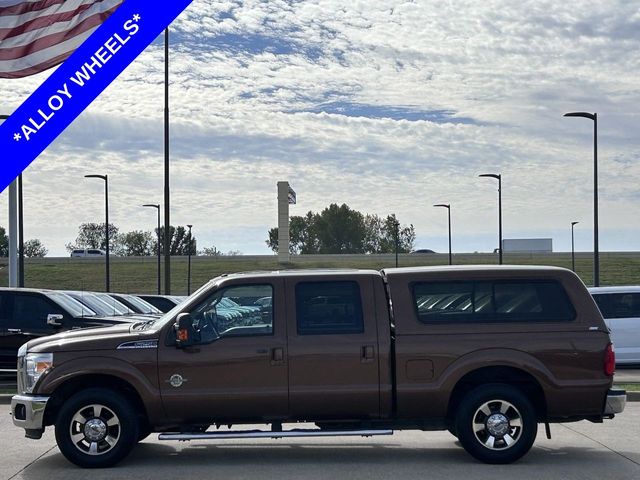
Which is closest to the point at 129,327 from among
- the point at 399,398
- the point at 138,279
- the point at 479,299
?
the point at 399,398

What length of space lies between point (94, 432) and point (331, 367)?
2.40m

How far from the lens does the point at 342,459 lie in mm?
9039

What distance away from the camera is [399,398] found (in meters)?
8.62

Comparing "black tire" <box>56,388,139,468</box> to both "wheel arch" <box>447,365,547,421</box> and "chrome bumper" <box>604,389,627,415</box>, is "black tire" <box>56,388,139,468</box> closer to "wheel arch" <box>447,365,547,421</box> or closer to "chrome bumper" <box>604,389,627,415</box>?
Result: "wheel arch" <box>447,365,547,421</box>

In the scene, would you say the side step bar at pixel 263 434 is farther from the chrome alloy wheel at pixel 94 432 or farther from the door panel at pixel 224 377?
the chrome alloy wheel at pixel 94 432

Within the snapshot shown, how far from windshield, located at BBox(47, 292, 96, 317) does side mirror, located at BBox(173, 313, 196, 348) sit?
7457 millimetres

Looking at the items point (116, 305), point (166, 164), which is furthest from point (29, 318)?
point (166, 164)

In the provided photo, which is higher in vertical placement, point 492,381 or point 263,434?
point 492,381

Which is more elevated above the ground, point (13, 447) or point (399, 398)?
point (399, 398)

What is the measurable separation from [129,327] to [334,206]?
117 m

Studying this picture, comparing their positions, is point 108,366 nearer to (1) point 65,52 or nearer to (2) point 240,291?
(2) point 240,291

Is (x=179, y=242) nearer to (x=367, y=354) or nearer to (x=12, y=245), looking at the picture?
(x=12, y=245)

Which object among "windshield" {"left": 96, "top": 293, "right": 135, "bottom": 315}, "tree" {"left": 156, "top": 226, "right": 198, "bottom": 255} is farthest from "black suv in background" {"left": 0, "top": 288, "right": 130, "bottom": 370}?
"tree" {"left": 156, "top": 226, "right": 198, "bottom": 255}

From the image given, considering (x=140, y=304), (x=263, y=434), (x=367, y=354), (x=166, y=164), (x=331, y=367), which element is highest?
(x=166, y=164)
